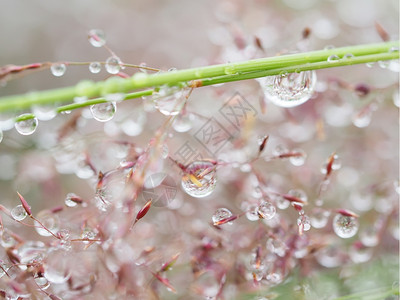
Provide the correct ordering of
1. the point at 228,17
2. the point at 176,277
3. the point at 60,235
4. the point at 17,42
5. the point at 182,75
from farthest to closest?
the point at 17,42, the point at 228,17, the point at 176,277, the point at 60,235, the point at 182,75

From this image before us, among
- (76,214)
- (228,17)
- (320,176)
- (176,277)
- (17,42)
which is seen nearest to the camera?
(76,214)

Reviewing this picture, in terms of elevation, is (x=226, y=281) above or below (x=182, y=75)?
below

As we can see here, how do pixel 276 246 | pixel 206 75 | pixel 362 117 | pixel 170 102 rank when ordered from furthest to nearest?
pixel 362 117, pixel 276 246, pixel 170 102, pixel 206 75

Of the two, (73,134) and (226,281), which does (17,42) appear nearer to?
(73,134)

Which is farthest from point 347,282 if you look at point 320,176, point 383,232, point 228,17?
point 228,17

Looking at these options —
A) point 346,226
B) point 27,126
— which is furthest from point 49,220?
point 346,226

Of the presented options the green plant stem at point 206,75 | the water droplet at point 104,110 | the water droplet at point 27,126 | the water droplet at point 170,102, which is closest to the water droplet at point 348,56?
the green plant stem at point 206,75

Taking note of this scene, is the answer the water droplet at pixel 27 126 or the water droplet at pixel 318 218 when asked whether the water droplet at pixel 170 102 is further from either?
the water droplet at pixel 318 218

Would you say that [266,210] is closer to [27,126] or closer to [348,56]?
[348,56]
